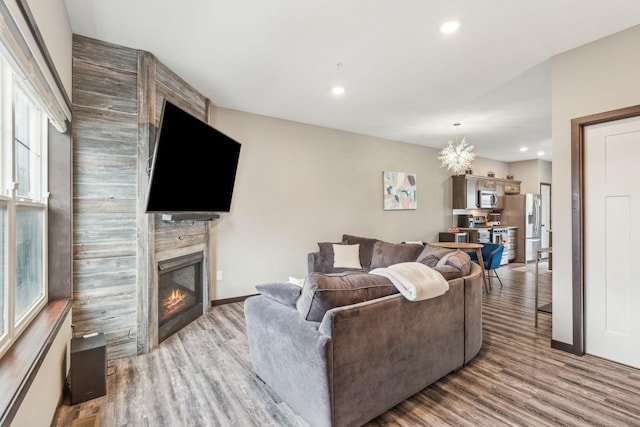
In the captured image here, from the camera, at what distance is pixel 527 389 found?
7.23ft

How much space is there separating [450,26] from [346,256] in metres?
3.08

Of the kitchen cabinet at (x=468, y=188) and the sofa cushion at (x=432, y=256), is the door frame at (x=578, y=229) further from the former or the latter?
the kitchen cabinet at (x=468, y=188)

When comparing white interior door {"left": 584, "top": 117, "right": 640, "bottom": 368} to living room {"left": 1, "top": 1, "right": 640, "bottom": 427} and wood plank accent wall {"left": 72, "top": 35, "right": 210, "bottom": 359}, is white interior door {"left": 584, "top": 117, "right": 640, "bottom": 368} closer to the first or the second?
living room {"left": 1, "top": 1, "right": 640, "bottom": 427}

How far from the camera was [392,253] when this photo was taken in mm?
4215

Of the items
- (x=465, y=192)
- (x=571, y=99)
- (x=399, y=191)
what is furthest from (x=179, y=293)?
(x=465, y=192)

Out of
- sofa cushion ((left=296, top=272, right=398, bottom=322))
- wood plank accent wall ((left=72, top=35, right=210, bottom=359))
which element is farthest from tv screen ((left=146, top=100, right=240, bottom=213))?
sofa cushion ((left=296, top=272, right=398, bottom=322))

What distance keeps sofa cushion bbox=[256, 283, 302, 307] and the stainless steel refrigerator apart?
25.1ft

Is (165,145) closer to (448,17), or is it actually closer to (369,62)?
(369,62)

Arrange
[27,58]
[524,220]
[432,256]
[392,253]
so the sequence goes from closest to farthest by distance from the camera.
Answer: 1. [27,58]
2. [432,256]
3. [392,253]
4. [524,220]

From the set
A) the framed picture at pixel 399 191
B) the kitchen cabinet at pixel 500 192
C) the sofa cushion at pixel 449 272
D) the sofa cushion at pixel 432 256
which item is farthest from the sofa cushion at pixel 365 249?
the kitchen cabinet at pixel 500 192

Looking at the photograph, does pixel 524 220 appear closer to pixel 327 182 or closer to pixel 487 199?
pixel 487 199

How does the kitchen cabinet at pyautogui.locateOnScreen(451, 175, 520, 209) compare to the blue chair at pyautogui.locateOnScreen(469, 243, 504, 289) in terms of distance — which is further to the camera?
the kitchen cabinet at pyautogui.locateOnScreen(451, 175, 520, 209)

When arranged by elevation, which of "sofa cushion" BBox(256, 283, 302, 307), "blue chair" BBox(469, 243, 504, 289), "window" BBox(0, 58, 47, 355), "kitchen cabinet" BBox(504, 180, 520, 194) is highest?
"kitchen cabinet" BBox(504, 180, 520, 194)

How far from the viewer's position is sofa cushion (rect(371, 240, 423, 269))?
404 cm
